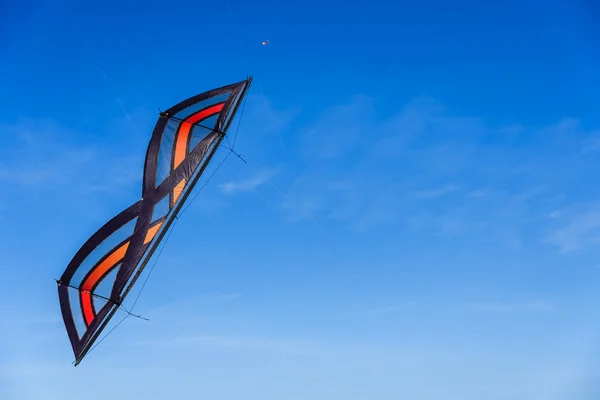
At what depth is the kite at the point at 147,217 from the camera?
48.4 feet

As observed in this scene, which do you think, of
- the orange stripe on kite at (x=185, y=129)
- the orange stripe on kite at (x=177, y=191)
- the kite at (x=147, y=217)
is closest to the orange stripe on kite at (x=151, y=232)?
the kite at (x=147, y=217)

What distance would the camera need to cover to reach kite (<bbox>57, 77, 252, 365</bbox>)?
48.4 feet

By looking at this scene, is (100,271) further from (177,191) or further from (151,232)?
(177,191)

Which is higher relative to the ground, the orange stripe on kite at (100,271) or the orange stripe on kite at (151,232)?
the orange stripe on kite at (151,232)

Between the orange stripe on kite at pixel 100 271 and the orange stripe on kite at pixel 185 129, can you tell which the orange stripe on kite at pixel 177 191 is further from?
the orange stripe on kite at pixel 100 271

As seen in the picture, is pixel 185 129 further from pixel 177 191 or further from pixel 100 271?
pixel 100 271

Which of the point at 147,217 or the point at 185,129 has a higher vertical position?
the point at 185,129

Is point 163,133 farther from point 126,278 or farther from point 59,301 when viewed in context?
point 59,301

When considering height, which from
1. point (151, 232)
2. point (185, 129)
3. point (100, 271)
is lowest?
point (100, 271)

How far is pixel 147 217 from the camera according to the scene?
14992 millimetres

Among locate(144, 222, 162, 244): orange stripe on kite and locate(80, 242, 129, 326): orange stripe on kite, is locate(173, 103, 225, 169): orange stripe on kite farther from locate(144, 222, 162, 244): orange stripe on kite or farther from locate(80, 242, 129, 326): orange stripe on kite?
locate(80, 242, 129, 326): orange stripe on kite

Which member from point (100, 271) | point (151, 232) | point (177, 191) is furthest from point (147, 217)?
point (100, 271)

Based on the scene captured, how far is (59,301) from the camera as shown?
1520 centimetres

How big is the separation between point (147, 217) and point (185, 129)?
2.72 m
